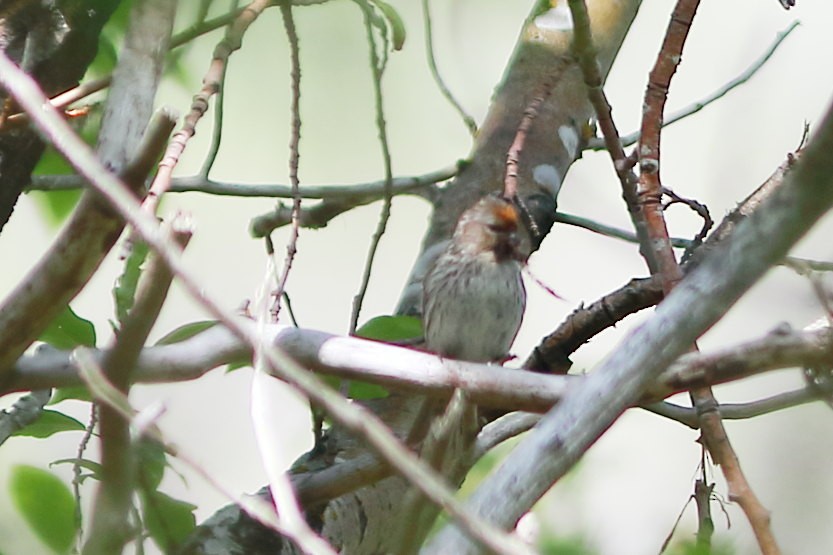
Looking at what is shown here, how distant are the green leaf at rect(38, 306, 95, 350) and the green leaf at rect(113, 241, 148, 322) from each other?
0.16 metres

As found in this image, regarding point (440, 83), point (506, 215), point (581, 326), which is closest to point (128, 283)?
point (581, 326)

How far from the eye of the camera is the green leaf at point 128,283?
28.1 inches

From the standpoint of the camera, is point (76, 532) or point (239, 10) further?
point (239, 10)

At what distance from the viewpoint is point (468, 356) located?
187cm

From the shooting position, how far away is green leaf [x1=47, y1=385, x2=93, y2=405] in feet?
3.30

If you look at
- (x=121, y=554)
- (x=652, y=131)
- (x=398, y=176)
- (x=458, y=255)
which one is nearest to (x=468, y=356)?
(x=458, y=255)

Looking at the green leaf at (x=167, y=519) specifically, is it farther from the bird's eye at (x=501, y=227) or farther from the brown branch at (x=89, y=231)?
the bird's eye at (x=501, y=227)

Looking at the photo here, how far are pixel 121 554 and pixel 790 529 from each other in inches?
31.4

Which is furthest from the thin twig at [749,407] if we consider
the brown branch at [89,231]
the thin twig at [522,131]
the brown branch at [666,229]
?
the brown branch at [89,231]

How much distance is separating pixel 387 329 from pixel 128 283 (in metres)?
0.55

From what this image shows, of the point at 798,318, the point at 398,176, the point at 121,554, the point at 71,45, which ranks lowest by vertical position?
the point at 121,554

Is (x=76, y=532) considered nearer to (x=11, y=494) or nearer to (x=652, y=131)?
(x=11, y=494)

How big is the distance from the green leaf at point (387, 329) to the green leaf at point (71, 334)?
338 mm

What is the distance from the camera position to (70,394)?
106 centimetres
